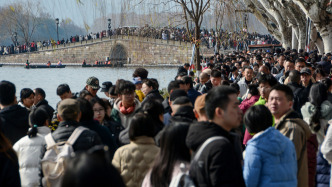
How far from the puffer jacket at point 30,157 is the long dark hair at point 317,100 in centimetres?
256

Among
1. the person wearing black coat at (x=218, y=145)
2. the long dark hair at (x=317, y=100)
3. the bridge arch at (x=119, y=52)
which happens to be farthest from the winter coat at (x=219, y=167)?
the bridge arch at (x=119, y=52)

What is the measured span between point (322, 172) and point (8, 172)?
111 inches

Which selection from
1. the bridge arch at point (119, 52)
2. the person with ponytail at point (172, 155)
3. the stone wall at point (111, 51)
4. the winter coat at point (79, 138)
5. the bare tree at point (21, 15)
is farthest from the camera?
the bridge arch at point (119, 52)

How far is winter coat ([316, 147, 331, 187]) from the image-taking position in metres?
4.23

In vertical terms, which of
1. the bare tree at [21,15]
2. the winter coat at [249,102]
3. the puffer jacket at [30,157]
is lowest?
the puffer jacket at [30,157]

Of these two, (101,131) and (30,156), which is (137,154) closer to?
(101,131)

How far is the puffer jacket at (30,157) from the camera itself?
153 inches

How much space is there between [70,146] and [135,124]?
0.54m

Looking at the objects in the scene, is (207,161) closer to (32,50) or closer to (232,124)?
(232,124)

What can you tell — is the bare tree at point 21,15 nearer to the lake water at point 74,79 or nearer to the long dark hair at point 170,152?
the lake water at point 74,79

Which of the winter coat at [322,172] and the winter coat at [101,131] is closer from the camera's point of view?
the winter coat at [101,131]

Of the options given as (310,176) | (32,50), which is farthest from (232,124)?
(32,50)

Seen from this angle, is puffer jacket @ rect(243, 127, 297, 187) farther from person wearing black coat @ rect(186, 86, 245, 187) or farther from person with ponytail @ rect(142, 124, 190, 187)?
person with ponytail @ rect(142, 124, 190, 187)

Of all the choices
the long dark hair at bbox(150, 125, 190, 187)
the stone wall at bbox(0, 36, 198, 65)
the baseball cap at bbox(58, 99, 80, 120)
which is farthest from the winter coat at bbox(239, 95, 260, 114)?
the stone wall at bbox(0, 36, 198, 65)
